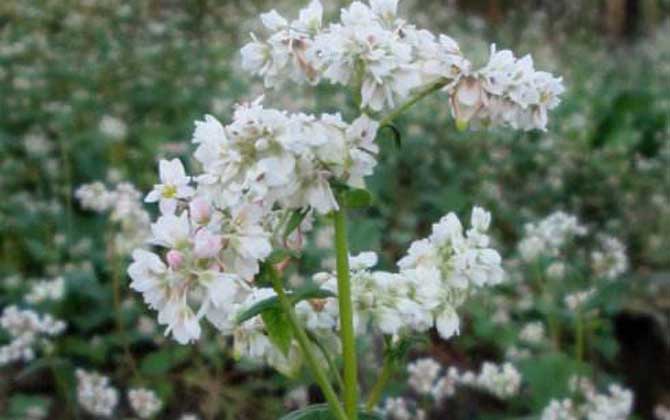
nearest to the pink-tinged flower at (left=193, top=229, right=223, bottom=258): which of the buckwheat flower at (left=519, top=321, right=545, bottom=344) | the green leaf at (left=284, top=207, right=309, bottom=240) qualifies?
the green leaf at (left=284, top=207, right=309, bottom=240)

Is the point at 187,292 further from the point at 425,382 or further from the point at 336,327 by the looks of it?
the point at 425,382

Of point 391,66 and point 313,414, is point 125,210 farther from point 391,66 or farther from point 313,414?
point 391,66

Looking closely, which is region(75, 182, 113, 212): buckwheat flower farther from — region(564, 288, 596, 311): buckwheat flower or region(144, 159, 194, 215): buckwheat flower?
region(144, 159, 194, 215): buckwheat flower

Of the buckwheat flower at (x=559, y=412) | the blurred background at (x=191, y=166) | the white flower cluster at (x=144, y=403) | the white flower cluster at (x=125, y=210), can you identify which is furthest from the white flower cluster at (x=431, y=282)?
the white flower cluster at (x=125, y=210)

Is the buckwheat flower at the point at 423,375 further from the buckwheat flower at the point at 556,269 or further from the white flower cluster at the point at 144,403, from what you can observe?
the white flower cluster at the point at 144,403

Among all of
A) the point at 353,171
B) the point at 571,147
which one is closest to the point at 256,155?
the point at 353,171

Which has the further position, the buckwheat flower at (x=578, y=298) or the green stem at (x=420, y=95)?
the buckwheat flower at (x=578, y=298)

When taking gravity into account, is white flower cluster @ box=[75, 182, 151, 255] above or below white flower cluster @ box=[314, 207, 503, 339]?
above

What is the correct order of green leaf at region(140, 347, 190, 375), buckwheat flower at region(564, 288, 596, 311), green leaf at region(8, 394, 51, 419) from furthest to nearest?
1. green leaf at region(140, 347, 190, 375)
2. green leaf at region(8, 394, 51, 419)
3. buckwheat flower at region(564, 288, 596, 311)
